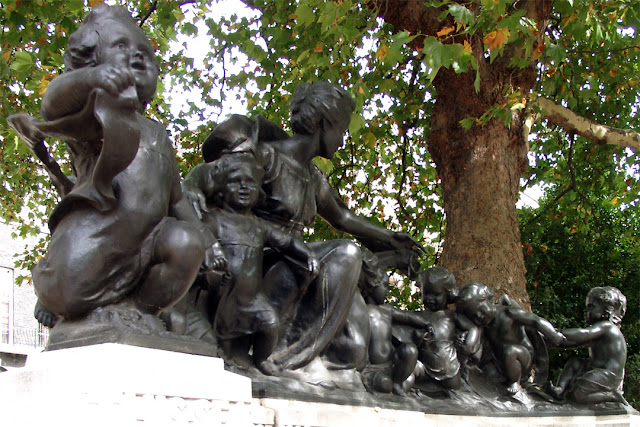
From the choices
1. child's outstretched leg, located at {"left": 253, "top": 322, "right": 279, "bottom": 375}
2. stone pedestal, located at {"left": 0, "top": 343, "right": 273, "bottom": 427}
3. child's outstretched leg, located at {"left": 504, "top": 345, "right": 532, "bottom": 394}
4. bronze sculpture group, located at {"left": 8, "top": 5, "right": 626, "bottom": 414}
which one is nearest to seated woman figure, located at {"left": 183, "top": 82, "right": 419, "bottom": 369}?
bronze sculpture group, located at {"left": 8, "top": 5, "right": 626, "bottom": 414}

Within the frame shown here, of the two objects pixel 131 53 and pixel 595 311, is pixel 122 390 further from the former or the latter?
pixel 595 311

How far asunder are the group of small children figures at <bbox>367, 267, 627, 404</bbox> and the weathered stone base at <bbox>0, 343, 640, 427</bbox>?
1.82 m

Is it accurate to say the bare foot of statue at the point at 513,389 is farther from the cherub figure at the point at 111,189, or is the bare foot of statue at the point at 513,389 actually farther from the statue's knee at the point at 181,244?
the statue's knee at the point at 181,244

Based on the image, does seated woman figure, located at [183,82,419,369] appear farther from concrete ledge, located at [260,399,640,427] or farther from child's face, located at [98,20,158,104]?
child's face, located at [98,20,158,104]

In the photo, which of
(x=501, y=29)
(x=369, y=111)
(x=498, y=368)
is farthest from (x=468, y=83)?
(x=498, y=368)

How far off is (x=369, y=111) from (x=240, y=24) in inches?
104

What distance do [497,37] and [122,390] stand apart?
5235 mm

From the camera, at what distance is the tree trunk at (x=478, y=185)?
880 centimetres

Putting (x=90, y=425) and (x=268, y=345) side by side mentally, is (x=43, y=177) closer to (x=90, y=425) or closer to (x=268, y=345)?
(x=268, y=345)

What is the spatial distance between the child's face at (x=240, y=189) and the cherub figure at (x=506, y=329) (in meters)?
2.23

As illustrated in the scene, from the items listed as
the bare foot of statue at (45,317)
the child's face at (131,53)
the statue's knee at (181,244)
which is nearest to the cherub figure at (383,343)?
the statue's knee at (181,244)

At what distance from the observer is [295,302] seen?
513cm

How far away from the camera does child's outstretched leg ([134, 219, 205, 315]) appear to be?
376 centimetres

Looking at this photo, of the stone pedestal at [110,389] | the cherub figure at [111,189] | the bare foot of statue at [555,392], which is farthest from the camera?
the bare foot of statue at [555,392]
